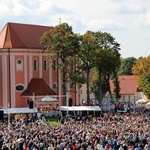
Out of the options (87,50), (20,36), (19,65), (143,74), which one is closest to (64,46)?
(87,50)

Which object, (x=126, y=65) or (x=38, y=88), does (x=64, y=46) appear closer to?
(x=38, y=88)

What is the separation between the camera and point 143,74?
3174 inches

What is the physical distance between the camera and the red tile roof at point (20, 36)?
70.1m

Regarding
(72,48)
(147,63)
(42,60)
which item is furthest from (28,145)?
(147,63)

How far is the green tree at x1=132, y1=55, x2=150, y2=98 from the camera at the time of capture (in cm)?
7856

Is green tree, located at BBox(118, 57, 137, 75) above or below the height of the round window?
above

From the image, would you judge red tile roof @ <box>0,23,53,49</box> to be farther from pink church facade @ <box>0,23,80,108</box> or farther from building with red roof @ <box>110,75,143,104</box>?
building with red roof @ <box>110,75,143,104</box>

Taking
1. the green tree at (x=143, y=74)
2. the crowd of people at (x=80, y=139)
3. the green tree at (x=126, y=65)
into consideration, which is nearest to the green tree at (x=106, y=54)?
the green tree at (x=143, y=74)

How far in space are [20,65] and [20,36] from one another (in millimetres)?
4727

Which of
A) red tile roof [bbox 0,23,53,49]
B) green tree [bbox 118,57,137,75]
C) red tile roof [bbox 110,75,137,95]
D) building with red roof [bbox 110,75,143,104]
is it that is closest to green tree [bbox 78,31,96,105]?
red tile roof [bbox 0,23,53,49]

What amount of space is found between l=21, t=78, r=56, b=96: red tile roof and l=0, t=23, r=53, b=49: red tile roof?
15.6ft

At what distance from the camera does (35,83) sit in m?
69.9

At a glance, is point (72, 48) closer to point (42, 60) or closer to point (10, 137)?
point (42, 60)

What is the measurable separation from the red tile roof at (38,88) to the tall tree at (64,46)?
2.26 metres
